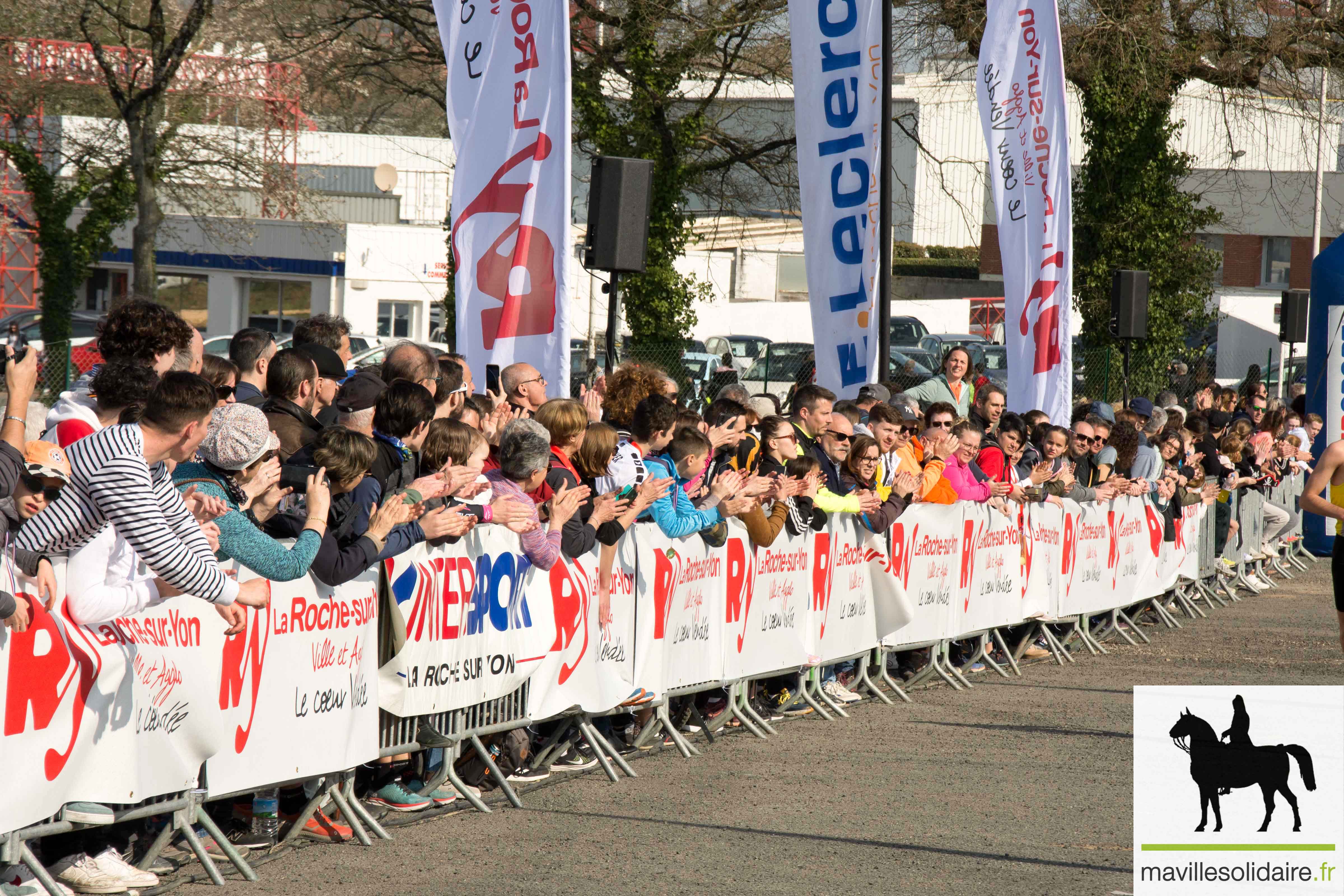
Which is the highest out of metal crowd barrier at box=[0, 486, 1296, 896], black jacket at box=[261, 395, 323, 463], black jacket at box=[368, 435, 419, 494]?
black jacket at box=[261, 395, 323, 463]

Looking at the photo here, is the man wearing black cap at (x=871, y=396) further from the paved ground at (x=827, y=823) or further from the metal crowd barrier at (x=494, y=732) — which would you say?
the paved ground at (x=827, y=823)

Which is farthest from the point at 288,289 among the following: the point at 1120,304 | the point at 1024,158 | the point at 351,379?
the point at 351,379

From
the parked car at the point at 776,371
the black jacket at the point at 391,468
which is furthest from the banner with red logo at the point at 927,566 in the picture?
the parked car at the point at 776,371

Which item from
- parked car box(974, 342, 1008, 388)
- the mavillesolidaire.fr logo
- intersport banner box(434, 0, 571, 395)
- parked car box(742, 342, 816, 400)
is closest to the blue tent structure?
intersport banner box(434, 0, 571, 395)

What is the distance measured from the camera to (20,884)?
16.8ft

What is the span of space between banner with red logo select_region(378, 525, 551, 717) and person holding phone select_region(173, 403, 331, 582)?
691 mm

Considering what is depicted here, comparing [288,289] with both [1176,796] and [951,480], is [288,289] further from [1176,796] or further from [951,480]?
[1176,796]

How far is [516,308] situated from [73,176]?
107ft

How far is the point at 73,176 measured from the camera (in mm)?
38438

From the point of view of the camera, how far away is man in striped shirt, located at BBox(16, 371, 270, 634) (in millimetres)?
5094

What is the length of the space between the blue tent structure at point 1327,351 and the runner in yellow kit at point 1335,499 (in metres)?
6.41

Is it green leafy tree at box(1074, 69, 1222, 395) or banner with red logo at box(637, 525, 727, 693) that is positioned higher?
green leafy tree at box(1074, 69, 1222, 395)

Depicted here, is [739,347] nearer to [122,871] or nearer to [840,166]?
[840,166]

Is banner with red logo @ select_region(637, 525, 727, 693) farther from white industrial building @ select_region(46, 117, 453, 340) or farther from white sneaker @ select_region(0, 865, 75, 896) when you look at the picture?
white industrial building @ select_region(46, 117, 453, 340)
